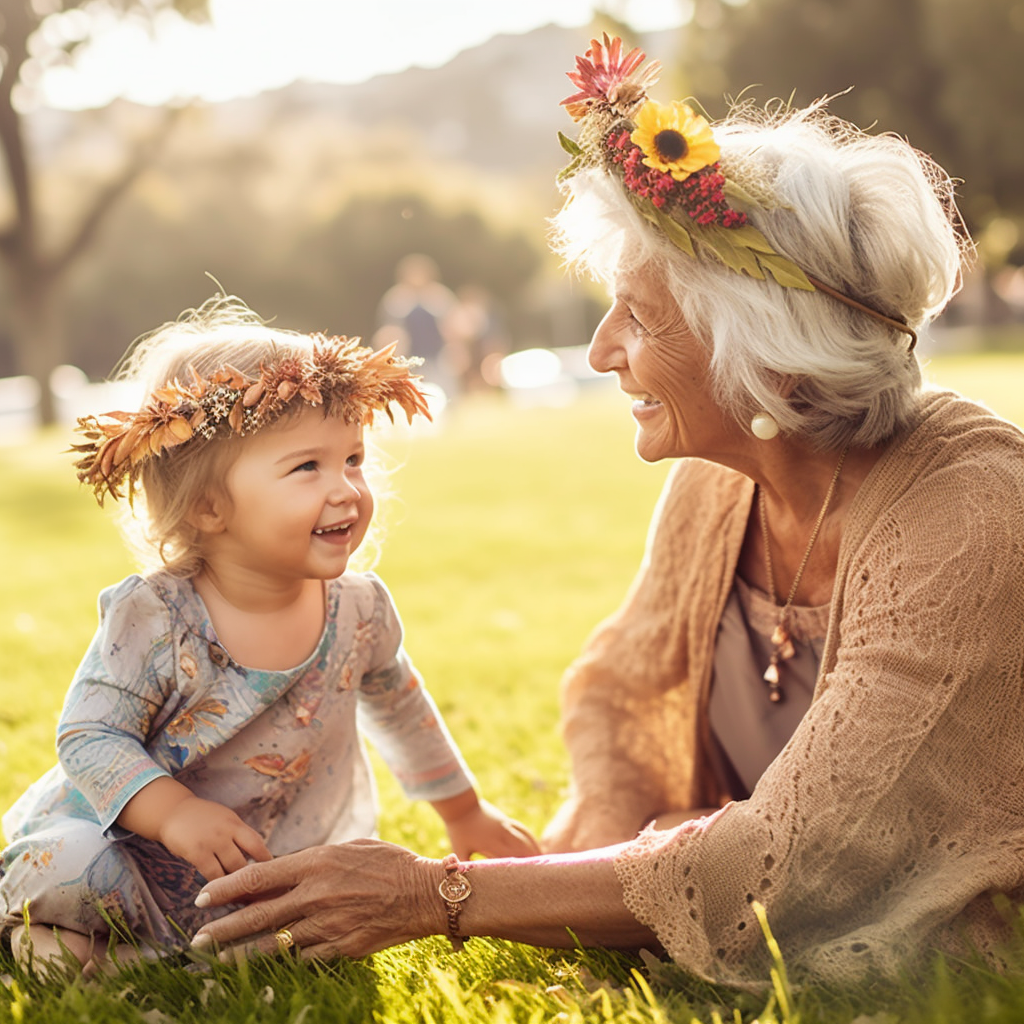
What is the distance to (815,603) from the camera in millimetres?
3137

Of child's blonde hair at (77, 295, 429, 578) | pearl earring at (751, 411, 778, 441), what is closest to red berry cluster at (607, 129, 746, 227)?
pearl earring at (751, 411, 778, 441)

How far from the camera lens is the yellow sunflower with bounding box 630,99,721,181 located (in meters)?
2.68

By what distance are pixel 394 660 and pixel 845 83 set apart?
3275cm

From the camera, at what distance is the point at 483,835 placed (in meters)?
3.14

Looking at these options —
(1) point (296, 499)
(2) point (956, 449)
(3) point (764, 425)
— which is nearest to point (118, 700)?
(1) point (296, 499)

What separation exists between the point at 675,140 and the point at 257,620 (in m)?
1.45

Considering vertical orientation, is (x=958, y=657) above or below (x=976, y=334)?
below

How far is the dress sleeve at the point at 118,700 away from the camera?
8.29ft

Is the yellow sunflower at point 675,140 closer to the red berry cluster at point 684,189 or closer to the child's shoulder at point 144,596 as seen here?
the red berry cluster at point 684,189

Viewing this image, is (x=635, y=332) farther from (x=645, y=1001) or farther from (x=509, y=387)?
(x=509, y=387)

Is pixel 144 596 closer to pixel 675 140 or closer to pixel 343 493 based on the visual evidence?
pixel 343 493

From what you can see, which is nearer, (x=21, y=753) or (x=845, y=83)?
(x=21, y=753)

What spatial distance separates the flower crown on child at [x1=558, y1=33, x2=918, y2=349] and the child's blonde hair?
698 millimetres

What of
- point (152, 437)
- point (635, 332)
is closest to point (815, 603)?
point (635, 332)
